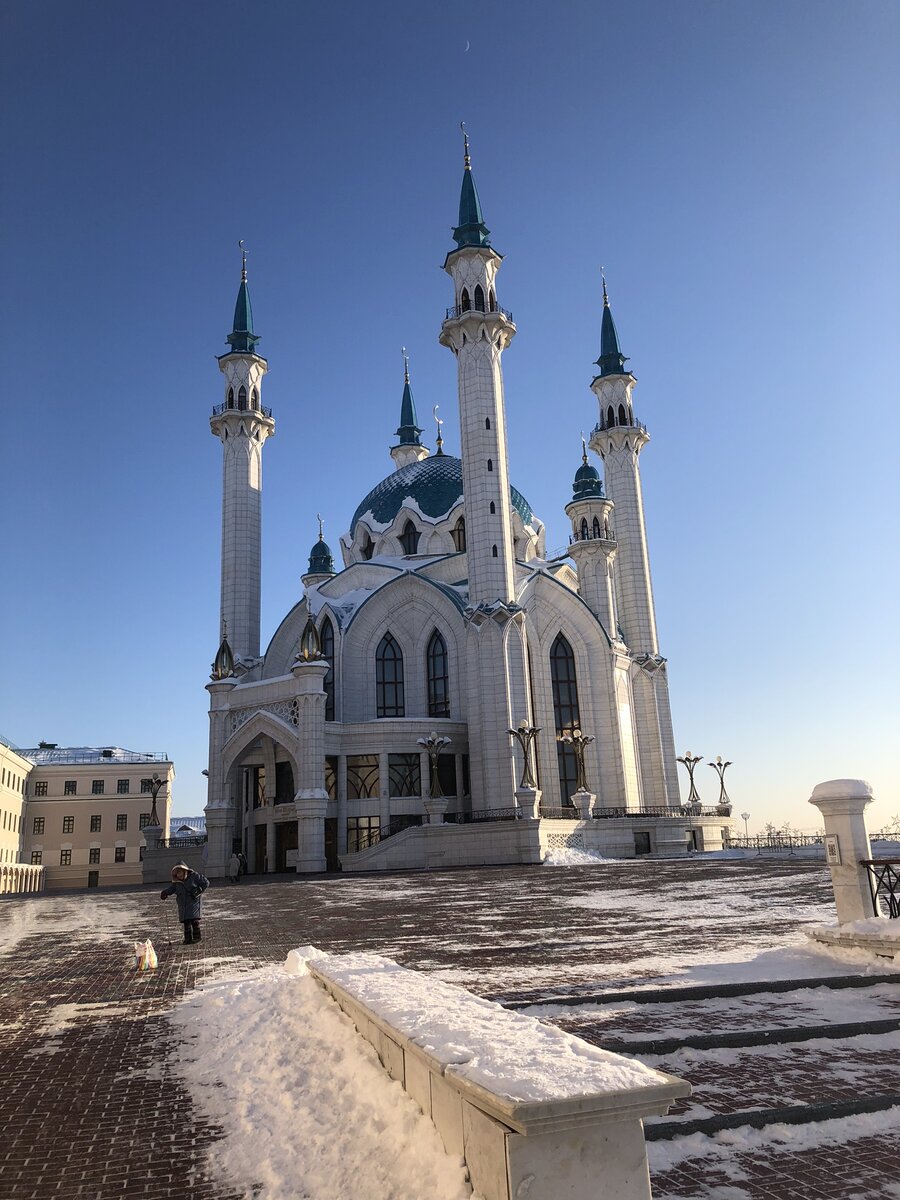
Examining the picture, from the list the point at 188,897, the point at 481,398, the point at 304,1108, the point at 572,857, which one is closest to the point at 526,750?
the point at 572,857

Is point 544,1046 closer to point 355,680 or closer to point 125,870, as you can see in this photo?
point 355,680

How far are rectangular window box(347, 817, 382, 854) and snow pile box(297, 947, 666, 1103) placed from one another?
120 feet

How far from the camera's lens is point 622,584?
177ft

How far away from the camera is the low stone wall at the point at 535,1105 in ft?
11.2

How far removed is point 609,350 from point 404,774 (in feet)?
100

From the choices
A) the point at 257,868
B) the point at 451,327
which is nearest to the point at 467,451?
the point at 451,327

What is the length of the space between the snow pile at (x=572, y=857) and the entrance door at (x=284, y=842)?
13673 mm

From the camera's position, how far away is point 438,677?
155 ft

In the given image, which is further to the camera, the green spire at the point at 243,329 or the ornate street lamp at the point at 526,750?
the green spire at the point at 243,329

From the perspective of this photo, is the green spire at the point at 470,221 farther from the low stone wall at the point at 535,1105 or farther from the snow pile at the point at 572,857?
the low stone wall at the point at 535,1105

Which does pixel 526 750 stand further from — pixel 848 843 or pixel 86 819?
pixel 86 819

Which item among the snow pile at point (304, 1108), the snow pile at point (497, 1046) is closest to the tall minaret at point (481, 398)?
the snow pile at point (304, 1108)

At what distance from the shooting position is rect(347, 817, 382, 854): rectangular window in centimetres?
4233

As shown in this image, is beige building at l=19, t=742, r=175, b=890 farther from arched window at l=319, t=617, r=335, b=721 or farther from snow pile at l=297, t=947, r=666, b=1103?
snow pile at l=297, t=947, r=666, b=1103
